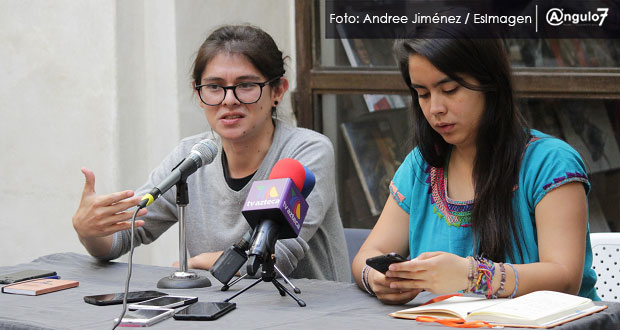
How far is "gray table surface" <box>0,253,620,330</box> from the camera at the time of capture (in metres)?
1.65

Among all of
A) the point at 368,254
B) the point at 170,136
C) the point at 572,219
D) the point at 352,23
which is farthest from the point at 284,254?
the point at 352,23

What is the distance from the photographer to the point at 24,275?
2201mm

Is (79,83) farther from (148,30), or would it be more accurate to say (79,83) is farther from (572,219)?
(572,219)

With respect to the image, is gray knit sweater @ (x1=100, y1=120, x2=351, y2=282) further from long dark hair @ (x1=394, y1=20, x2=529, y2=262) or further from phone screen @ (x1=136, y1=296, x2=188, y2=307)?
phone screen @ (x1=136, y1=296, x2=188, y2=307)

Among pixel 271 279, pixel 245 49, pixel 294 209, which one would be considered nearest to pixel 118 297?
pixel 271 279

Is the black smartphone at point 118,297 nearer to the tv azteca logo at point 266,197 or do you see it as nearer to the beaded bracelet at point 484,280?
the tv azteca logo at point 266,197

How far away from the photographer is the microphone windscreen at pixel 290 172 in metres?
1.90

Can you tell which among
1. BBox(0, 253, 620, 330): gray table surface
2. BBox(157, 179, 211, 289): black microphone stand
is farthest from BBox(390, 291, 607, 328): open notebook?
BBox(157, 179, 211, 289): black microphone stand

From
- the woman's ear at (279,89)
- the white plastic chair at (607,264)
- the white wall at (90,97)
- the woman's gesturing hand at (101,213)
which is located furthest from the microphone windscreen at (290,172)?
the white wall at (90,97)

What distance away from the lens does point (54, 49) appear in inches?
146

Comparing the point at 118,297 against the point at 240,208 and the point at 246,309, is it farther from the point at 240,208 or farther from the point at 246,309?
the point at 240,208

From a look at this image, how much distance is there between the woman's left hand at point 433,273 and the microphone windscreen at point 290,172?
0.29 m

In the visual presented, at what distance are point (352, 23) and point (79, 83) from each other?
119 centimetres

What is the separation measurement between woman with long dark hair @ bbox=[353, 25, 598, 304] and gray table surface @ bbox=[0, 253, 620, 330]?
10 centimetres
